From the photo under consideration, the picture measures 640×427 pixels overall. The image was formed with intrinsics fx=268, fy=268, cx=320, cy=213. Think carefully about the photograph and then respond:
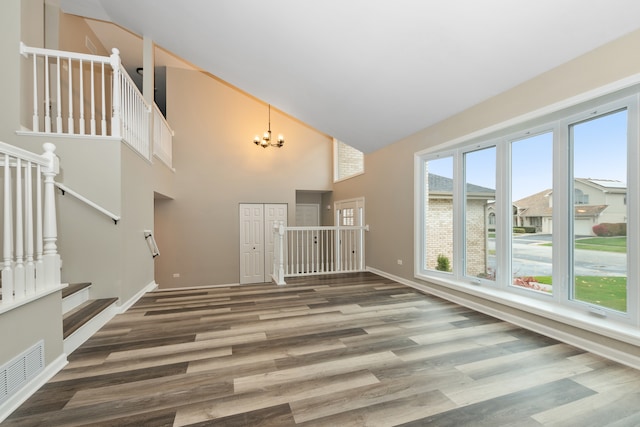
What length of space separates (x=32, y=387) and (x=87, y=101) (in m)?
5.39

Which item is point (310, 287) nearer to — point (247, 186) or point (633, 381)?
point (633, 381)

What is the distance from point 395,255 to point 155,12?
568cm

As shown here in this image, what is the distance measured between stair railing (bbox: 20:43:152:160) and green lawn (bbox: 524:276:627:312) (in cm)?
524

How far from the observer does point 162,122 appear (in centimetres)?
574

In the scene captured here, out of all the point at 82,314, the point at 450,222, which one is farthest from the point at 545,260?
the point at 82,314

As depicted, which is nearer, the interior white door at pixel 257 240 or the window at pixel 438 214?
the window at pixel 438 214

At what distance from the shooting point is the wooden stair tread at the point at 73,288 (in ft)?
8.79

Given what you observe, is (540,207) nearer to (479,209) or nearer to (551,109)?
(479,209)

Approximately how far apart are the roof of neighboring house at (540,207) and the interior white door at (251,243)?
6.06 meters

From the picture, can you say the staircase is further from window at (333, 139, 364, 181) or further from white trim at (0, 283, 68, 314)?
window at (333, 139, 364, 181)

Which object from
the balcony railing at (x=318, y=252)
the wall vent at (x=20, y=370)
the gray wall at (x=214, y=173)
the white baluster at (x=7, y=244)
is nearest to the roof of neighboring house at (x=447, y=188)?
the balcony railing at (x=318, y=252)

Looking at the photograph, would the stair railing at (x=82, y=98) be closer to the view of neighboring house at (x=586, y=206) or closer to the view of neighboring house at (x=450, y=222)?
the view of neighboring house at (x=450, y=222)

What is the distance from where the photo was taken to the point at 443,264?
431 centimetres

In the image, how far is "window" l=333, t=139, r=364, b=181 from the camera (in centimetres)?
771
